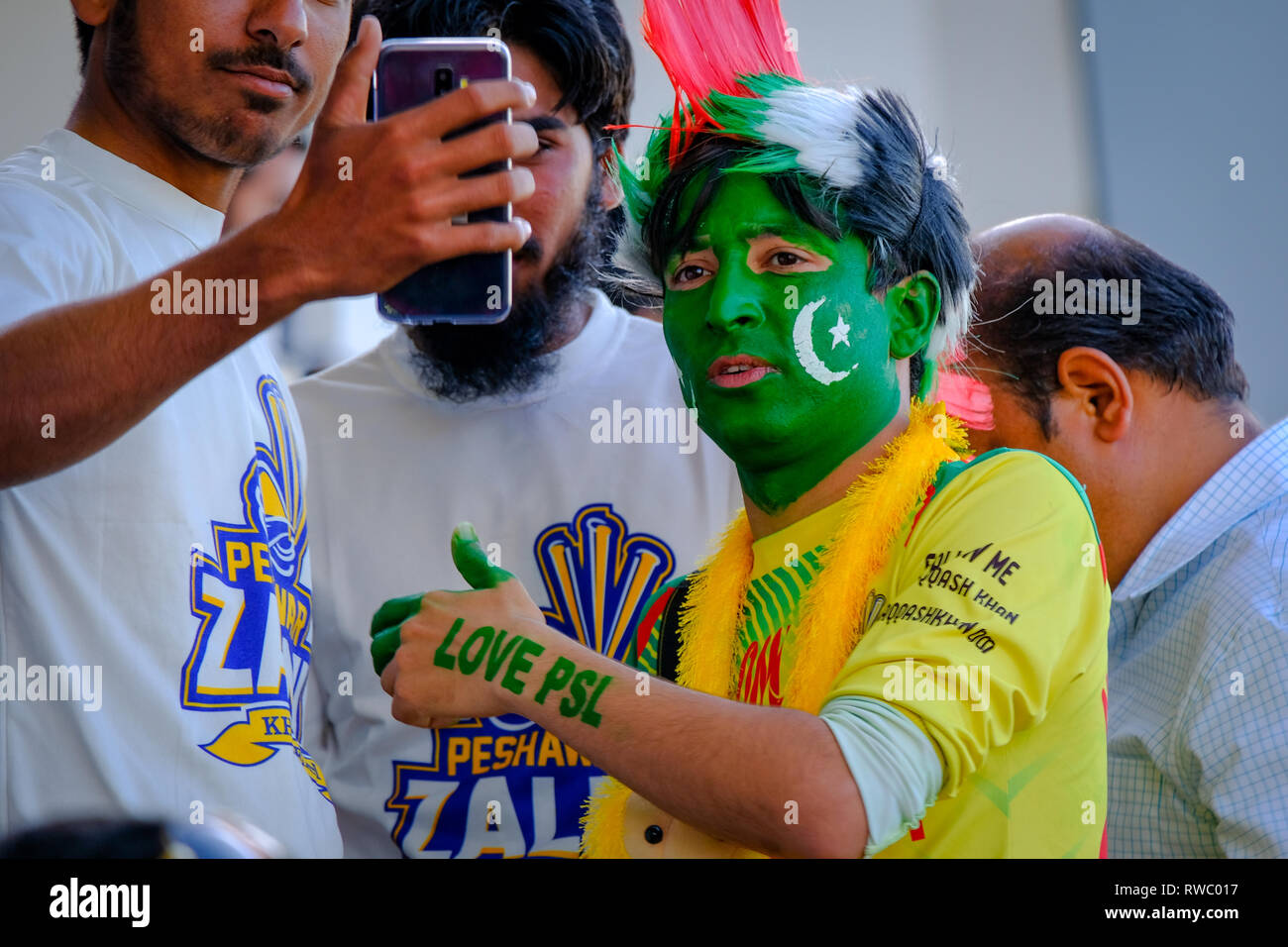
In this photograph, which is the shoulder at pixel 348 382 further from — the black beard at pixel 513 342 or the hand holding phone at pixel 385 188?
the hand holding phone at pixel 385 188

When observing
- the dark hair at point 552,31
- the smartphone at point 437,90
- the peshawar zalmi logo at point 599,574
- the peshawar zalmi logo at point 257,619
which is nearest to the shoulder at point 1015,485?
the smartphone at point 437,90

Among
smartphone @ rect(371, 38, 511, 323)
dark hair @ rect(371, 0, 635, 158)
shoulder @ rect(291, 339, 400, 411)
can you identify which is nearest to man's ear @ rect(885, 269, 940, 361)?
smartphone @ rect(371, 38, 511, 323)

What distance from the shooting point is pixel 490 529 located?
1.87m

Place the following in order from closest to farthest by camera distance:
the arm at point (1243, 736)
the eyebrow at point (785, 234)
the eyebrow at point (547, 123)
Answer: the eyebrow at point (785, 234) → the arm at point (1243, 736) → the eyebrow at point (547, 123)

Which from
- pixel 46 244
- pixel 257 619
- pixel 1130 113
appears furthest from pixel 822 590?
pixel 1130 113

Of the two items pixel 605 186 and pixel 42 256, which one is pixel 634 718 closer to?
pixel 42 256

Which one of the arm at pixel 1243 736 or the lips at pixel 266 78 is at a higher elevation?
the lips at pixel 266 78

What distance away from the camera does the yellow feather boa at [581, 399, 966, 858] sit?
3.99ft

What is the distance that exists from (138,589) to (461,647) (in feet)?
1.39

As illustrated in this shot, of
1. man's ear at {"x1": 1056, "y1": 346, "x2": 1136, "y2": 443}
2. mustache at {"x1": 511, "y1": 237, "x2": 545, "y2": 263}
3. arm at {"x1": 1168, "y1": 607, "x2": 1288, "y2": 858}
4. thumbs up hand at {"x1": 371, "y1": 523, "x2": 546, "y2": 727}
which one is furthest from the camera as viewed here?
mustache at {"x1": 511, "y1": 237, "x2": 545, "y2": 263}

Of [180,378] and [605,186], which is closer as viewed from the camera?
[180,378]

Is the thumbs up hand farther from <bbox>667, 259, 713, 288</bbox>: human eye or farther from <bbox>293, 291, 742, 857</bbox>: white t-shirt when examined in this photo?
<bbox>293, 291, 742, 857</bbox>: white t-shirt

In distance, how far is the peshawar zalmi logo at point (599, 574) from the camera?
69.7 inches
